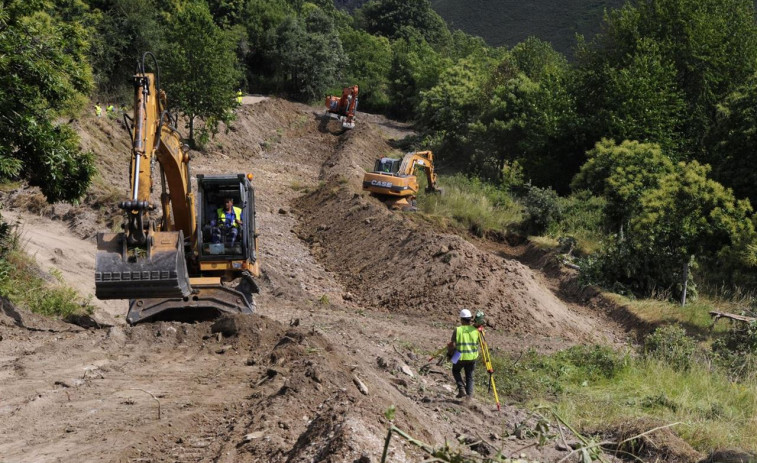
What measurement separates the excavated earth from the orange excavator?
21.3 metres

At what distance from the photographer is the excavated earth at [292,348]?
26.8 feet

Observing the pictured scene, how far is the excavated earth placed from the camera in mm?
8172

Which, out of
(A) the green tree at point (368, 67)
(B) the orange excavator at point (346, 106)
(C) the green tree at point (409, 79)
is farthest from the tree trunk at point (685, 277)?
(A) the green tree at point (368, 67)

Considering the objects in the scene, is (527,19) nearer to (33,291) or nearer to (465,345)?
(33,291)

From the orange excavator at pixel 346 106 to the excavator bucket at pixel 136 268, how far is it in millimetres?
38954

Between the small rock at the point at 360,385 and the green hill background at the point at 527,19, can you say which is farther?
the green hill background at the point at 527,19

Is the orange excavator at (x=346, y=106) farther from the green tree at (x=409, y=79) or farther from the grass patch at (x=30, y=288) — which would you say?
the grass patch at (x=30, y=288)

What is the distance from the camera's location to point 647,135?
108ft

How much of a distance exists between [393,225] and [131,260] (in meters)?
13.7

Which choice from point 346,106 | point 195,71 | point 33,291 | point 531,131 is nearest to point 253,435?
point 33,291

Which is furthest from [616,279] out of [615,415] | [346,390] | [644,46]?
[644,46]

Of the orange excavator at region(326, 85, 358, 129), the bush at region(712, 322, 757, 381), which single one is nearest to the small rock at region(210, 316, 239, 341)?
the bush at region(712, 322, 757, 381)

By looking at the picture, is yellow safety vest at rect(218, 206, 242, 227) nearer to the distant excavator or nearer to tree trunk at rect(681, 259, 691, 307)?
tree trunk at rect(681, 259, 691, 307)

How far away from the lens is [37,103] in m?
13.0
